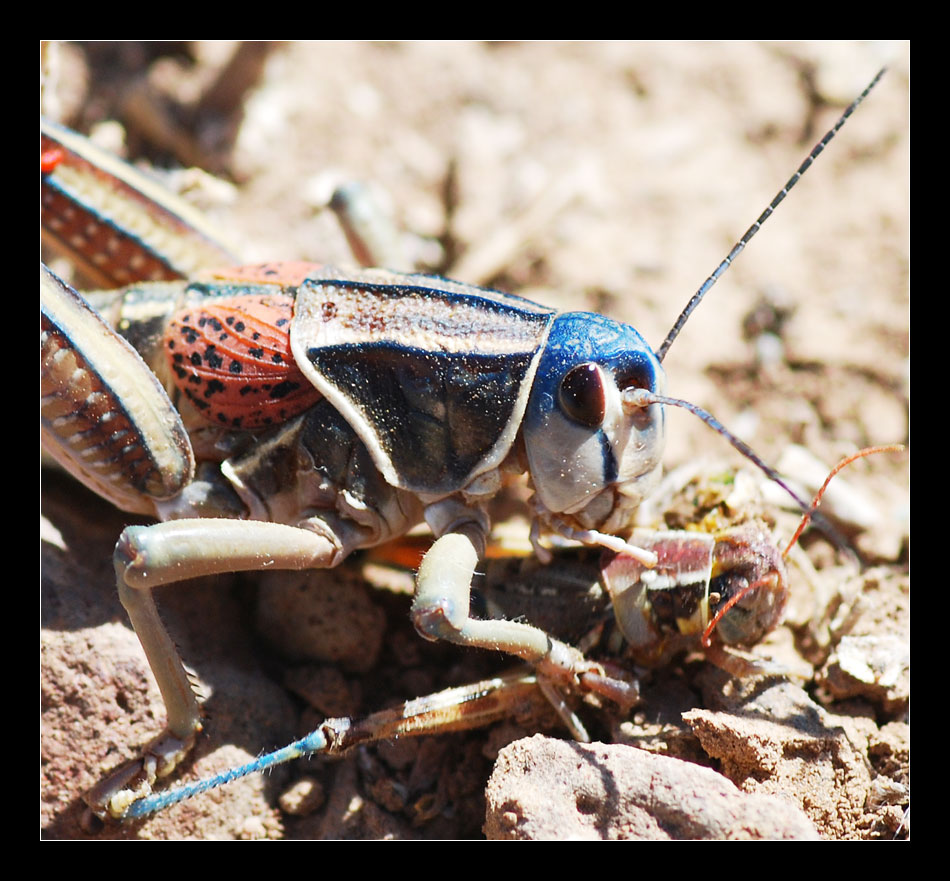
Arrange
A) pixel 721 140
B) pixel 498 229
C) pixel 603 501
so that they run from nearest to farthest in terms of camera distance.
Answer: pixel 603 501, pixel 498 229, pixel 721 140

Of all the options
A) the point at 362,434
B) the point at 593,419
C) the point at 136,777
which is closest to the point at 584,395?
the point at 593,419

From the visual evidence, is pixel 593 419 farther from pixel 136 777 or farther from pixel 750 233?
pixel 136 777

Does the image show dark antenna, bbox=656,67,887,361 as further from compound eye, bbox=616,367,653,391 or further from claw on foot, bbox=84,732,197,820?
claw on foot, bbox=84,732,197,820

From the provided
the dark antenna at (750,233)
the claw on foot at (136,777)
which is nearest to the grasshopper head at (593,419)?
the dark antenna at (750,233)

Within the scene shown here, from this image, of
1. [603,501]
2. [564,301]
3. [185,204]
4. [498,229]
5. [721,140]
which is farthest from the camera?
[721,140]

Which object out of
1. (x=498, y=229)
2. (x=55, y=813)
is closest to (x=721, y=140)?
(x=498, y=229)

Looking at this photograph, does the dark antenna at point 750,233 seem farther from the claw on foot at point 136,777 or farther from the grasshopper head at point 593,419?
the claw on foot at point 136,777

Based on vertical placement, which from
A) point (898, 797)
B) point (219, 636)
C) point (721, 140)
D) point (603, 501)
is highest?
point (721, 140)

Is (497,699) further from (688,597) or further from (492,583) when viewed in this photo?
(688,597)
